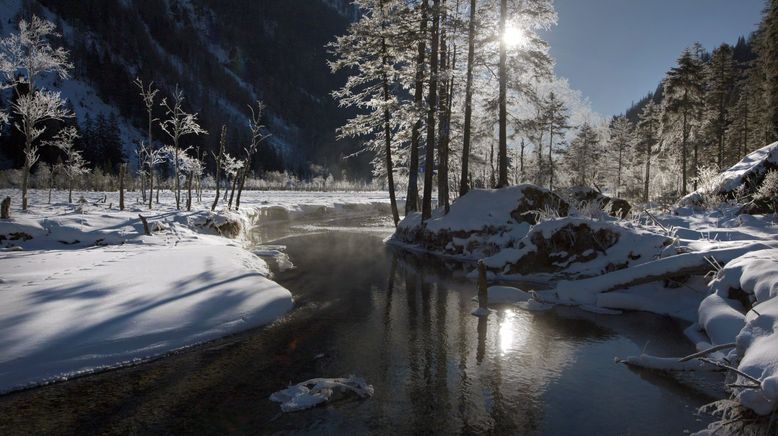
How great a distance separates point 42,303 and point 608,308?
42.7 feet

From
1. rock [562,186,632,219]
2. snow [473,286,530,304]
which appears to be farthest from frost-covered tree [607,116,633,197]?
snow [473,286,530,304]

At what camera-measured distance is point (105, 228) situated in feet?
62.3

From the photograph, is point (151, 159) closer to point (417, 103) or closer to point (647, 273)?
point (417, 103)

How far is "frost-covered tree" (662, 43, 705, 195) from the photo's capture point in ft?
109

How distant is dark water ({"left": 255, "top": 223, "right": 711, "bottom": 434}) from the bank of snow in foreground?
1862mm

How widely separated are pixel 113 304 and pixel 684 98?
40986mm

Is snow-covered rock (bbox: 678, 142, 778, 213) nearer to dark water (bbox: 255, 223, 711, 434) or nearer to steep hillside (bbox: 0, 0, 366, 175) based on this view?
dark water (bbox: 255, 223, 711, 434)

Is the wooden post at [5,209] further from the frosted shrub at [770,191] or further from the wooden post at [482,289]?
the frosted shrub at [770,191]

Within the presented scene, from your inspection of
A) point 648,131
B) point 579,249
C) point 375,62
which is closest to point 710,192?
point 579,249

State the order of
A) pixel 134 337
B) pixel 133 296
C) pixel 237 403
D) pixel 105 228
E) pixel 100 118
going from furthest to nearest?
1. pixel 100 118
2. pixel 105 228
3. pixel 133 296
4. pixel 134 337
5. pixel 237 403

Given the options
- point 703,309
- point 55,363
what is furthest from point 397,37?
point 55,363

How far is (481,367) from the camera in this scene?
22.9 feet

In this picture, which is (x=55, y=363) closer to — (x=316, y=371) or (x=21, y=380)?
(x=21, y=380)

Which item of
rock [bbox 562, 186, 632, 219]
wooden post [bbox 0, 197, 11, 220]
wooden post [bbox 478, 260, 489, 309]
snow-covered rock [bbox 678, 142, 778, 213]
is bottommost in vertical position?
wooden post [bbox 478, 260, 489, 309]
